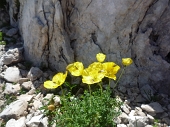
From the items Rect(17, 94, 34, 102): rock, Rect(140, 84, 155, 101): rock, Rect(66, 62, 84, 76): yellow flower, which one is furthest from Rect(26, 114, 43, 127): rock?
Rect(140, 84, 155, 101): rock

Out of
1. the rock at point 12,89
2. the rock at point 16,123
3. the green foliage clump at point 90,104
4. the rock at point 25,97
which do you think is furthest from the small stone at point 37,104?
the green foliage clump at point 90,104

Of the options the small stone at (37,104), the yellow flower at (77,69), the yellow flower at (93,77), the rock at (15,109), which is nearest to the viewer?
the yellow flower at (93,77)

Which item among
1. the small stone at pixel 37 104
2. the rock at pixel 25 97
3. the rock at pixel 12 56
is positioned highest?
the rock at pixel 12 56

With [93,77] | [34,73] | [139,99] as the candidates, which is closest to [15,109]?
[34,73]

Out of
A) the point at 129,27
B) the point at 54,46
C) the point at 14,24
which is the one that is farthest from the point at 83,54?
the point at 14,24

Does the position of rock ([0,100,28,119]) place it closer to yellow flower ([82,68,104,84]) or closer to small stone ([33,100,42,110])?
small stone ([33,100,42,110])

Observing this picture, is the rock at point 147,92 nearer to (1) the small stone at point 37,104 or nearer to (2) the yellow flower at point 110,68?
(2) the yellow flower at point 110,68

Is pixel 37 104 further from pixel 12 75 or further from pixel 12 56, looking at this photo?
pixel 12 56
